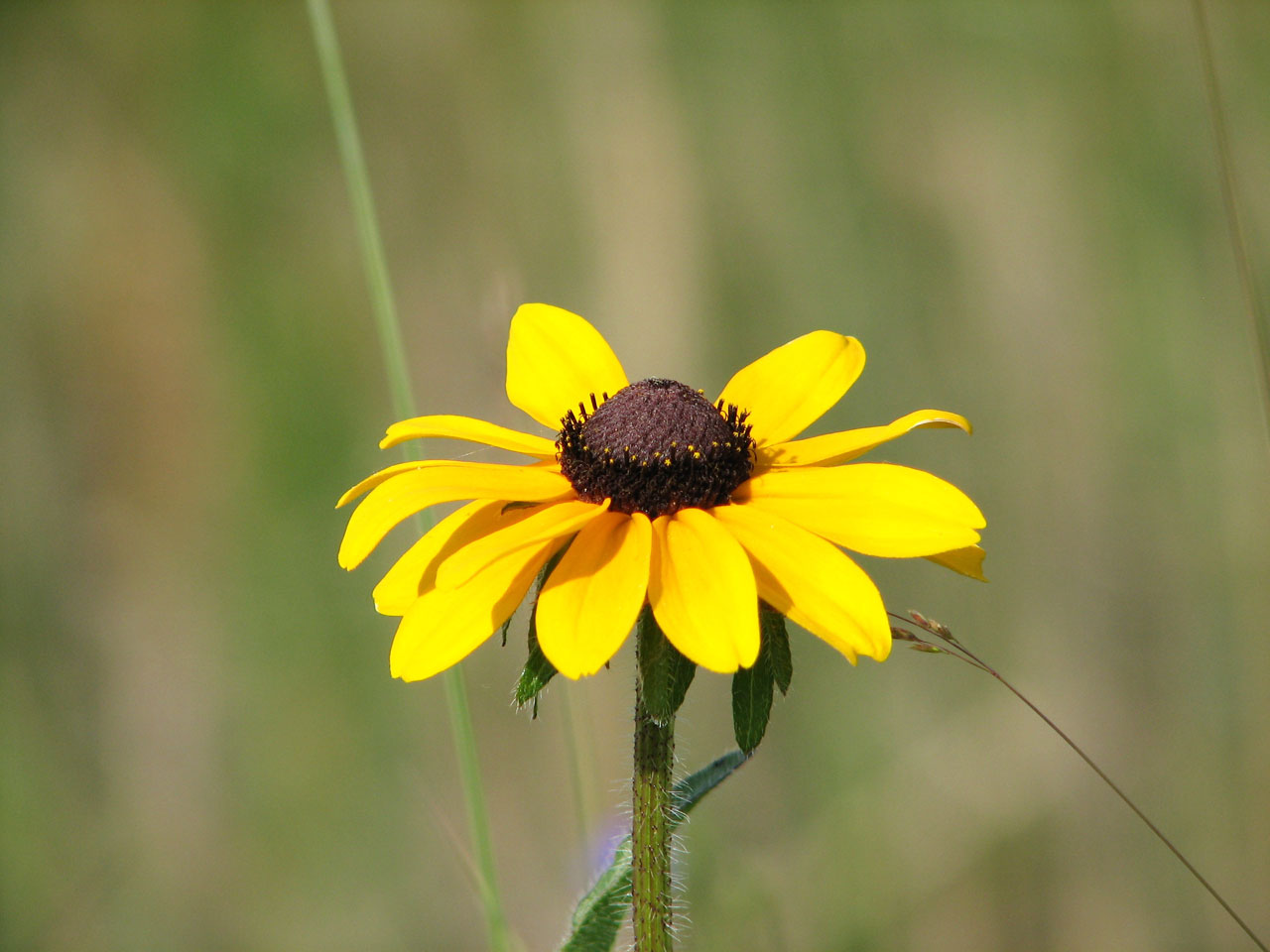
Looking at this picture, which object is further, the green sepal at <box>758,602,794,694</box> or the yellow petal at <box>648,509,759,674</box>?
the green sepal at <box>758,602,794,694</box>

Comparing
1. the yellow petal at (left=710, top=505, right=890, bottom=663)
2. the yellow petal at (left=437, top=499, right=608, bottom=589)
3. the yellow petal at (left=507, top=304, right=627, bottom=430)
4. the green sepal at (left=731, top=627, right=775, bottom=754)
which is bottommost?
the green sepal at (left=731, top=627, right=775, bottom=754)

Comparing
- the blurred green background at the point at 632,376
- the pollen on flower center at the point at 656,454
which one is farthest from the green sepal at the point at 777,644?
the blurred green background at the point at 632,376

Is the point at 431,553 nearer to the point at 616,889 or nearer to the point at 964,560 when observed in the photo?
the point at 616,889

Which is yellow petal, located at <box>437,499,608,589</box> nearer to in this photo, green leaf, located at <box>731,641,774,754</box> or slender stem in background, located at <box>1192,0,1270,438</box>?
green leaf, located at <box>731,641,774,754</box>

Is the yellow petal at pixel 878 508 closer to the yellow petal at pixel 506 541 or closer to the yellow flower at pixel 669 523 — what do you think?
the yellow flower at pixel 669 523

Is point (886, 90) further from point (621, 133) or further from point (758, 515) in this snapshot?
point (758, 515)

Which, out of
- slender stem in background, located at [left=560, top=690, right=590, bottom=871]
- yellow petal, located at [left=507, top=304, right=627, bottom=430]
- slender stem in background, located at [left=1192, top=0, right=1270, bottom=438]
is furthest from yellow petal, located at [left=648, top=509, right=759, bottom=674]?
slender stem in background, located at [left=1192, top=0, right=1270, bottom=438]

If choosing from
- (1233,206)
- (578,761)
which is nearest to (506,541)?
(578,761)
